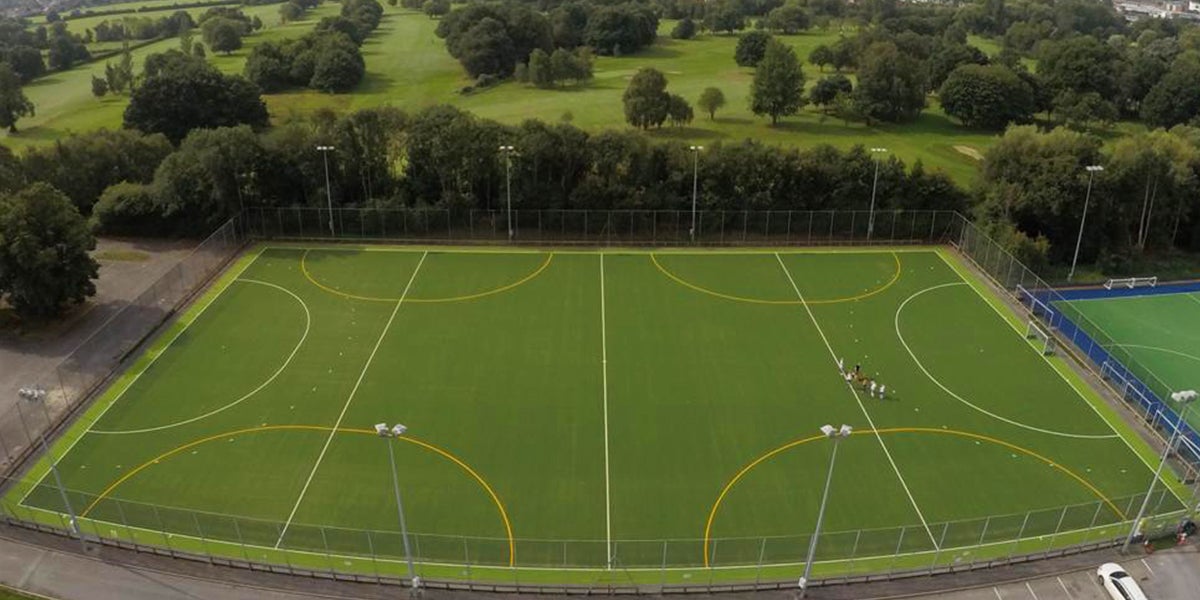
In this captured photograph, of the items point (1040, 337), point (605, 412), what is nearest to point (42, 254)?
point (605, 412)

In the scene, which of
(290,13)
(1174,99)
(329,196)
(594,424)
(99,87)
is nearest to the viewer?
(594,424)

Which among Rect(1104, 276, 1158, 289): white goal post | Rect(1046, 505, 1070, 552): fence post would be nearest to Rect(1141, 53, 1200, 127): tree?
Rect(1104, 276, 1158, 289): white goal post

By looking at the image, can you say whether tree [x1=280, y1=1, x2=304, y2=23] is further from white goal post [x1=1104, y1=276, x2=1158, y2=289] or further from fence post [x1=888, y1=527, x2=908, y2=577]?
fence post [x1=888, y1=527, x2=908, y2=577]

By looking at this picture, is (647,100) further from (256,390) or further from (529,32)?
(256,390)

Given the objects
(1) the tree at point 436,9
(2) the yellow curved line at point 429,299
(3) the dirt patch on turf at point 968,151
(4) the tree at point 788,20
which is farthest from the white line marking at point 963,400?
(1) the tree at point 436,9

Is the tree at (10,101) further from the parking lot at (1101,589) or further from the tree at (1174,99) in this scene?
the tree at (1174,99)

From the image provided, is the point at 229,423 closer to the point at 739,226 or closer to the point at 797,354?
the point at 797,354

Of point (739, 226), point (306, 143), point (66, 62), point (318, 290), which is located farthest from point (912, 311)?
point (66, 62)
